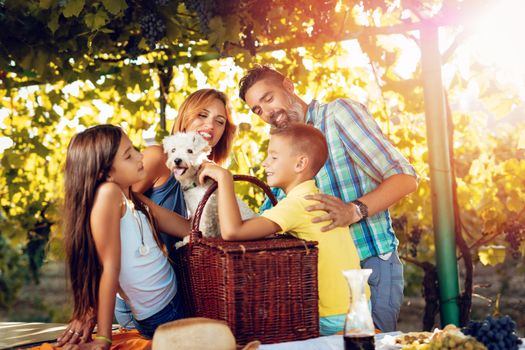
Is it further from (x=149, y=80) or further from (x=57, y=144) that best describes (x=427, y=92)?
(x=57, y=144)

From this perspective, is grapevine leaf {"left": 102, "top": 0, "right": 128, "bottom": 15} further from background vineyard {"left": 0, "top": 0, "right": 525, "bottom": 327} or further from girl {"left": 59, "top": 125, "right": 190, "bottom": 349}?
girl {"left": 59, "top": 125, "right": 190, "bottom": 349}

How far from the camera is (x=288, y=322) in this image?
2518mm

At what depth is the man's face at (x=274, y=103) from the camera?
10.9ft

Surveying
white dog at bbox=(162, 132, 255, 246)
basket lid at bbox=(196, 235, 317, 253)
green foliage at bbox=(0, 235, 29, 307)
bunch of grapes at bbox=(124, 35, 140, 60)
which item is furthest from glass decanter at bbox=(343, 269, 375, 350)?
green foliage at bbox=(0, 235, 29, 307)

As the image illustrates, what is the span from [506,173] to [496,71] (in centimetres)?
67

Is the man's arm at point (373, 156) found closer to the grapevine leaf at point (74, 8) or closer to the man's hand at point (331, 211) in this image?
the man's hand at point (331, 211)

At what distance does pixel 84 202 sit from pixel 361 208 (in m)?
1.01

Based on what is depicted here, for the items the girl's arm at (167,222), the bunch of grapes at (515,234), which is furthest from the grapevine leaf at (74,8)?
the bunch of grapes at (515,234)

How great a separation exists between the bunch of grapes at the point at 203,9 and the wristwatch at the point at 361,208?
46.6 inches

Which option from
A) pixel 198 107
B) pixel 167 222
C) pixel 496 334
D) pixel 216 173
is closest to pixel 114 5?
pixel 198 107

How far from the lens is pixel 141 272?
2920mm

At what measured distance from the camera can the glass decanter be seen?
1.89 m

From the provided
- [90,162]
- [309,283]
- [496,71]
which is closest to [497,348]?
[309,283]

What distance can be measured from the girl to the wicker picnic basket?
1.30 feet
